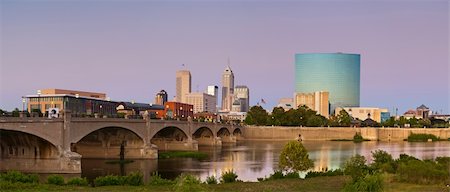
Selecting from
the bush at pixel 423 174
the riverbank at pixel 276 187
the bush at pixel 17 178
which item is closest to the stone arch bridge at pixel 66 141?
the bush at pixel 17 178

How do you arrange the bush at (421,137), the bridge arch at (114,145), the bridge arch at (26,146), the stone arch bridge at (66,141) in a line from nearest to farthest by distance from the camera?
the stone arch bridge at (66,141) → the bridge arch at (26,146) → the bridge arch at (114,145) → the bush at (421,137)

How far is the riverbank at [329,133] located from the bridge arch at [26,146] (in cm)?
12819

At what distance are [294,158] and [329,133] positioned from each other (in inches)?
5360

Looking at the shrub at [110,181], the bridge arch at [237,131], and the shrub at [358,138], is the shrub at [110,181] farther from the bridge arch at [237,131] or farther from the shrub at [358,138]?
the shrub at [358,138]

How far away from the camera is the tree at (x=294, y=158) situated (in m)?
55.8

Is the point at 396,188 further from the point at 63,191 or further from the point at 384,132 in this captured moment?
the point at 384,132

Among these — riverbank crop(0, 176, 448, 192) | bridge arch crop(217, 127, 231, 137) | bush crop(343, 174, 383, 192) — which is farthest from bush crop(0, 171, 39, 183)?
bridge arch crop(217, 127, 231, 137)

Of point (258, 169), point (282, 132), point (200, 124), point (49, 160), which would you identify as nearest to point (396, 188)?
point (258, 169)

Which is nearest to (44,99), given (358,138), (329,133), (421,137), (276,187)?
(329,133)

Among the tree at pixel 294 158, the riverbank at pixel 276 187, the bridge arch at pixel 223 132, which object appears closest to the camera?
the riverbank at pixel 276 187

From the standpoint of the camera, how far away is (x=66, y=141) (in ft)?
204

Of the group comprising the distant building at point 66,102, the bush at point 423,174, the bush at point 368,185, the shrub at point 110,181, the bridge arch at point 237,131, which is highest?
the distant building at point 66,102

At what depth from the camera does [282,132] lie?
191375mm

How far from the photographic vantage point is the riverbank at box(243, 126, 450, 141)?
614 ft
